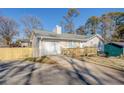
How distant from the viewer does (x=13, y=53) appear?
57.9 ft

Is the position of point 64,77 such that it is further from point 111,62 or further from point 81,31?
point 81,31

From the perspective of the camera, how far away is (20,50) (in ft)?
59.1

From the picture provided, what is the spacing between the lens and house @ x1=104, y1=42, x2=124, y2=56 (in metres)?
16.8

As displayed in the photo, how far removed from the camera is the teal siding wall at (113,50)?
16.9 metres

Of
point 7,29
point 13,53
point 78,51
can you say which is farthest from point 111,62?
point 7,29

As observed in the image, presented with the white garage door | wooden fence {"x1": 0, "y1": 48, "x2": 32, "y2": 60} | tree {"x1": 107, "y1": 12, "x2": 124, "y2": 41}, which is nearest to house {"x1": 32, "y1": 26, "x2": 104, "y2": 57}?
the white garage door

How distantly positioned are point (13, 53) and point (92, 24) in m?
27.3

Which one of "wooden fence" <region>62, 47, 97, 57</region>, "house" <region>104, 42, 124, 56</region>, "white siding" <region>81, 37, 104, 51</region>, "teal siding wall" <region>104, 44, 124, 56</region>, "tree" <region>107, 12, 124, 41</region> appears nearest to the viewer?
"house" <region>104, 42, 124, 56</region>

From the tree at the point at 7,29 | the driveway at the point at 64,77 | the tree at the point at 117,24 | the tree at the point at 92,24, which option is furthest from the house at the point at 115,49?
the tree at the point at 7,29

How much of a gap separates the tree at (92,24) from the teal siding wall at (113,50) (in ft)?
69.9

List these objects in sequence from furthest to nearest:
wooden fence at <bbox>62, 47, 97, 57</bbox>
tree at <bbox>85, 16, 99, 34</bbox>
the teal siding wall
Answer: tree at <bbox>85, 16, 99, 34</bbox> → wooden fence at <bbox>62, 47, 97, 57</bbox> → the teal siding wall

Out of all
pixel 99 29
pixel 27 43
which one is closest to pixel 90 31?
pixel 99 29

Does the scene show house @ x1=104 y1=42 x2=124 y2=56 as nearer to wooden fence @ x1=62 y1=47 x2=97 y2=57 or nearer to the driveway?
wooden fence @ x1=62 y1=47 x2=97 y2=57

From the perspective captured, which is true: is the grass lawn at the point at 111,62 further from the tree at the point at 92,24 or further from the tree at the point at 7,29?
the tree at the point at 7,29
